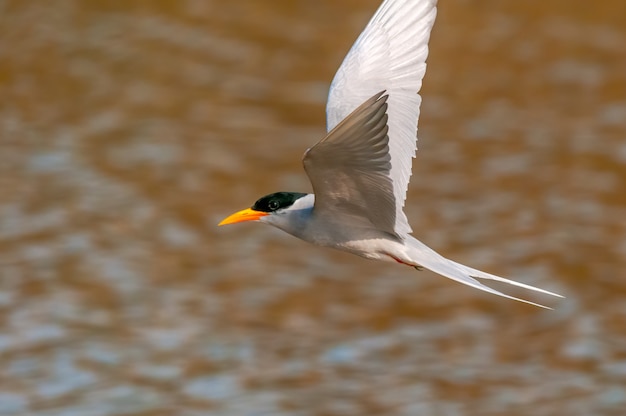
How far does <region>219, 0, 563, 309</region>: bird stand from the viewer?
7.88 metres

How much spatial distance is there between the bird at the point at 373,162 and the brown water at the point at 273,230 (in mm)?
5455

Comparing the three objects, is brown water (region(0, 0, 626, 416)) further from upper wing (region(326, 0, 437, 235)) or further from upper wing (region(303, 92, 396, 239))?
upper wing (region(303, 92, 396, 239))

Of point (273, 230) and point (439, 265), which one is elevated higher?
point (273, 230)

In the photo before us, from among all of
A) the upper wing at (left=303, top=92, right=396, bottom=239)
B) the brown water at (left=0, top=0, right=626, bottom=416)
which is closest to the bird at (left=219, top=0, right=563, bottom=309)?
the upper wing at (left=303, top=92, right=396, bottom=239)

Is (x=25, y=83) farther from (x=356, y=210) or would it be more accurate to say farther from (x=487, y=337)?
(x=356, y=210)

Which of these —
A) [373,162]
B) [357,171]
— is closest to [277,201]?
[357,171]

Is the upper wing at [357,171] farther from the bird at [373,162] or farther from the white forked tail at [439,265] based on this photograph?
the white forked tail at [439,265]

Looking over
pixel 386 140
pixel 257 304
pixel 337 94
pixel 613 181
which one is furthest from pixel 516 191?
pixel 386 140

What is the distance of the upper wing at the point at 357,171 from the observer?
25.2 ft

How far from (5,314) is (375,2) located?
6.36 metres

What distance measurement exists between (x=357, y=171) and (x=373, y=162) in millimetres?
129

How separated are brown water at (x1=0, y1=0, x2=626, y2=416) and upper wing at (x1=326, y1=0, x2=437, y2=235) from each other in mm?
5405

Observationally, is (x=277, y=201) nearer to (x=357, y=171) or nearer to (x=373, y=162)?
(x=357, y=171)

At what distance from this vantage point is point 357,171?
26.6ft
